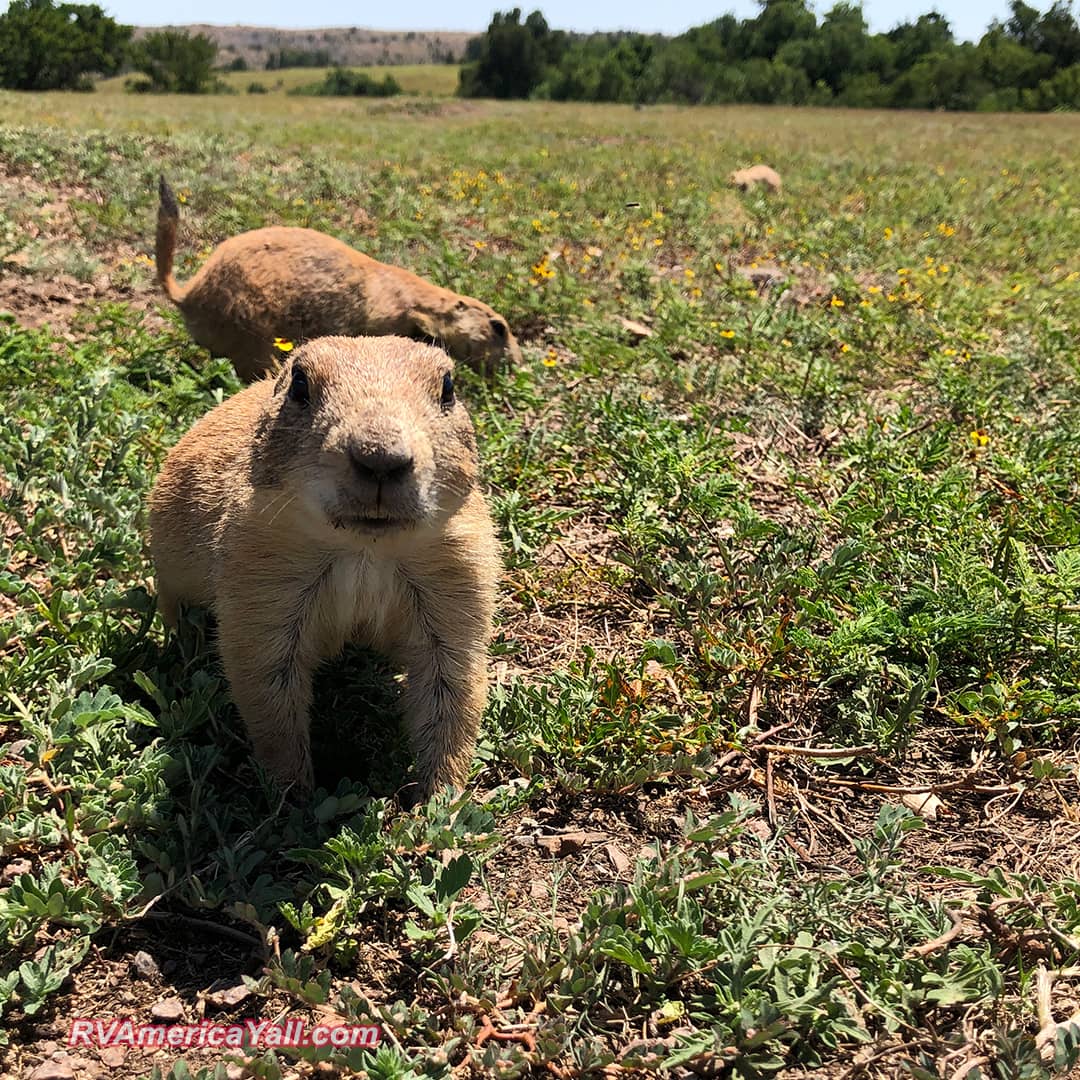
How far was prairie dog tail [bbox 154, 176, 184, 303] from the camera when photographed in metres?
5.89

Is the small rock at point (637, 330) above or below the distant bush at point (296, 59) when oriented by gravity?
below

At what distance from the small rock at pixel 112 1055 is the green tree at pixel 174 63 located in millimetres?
65989

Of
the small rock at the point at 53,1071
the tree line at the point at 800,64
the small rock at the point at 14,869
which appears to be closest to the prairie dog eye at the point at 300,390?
the small rock at the point at 14,869

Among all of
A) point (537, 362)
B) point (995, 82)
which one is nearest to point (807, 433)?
point (537, 362)

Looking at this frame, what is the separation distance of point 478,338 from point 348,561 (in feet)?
12.8

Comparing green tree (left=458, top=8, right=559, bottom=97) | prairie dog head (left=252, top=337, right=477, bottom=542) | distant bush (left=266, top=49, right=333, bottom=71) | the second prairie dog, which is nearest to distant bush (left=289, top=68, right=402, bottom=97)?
green tree (left=458, top=8, right=559, bottom=97)

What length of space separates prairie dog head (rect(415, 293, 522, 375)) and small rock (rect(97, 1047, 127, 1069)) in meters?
4.84

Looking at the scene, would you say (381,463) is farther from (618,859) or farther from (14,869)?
(14,869)

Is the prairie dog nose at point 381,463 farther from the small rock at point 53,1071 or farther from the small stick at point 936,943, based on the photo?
the small stick at point 936,943

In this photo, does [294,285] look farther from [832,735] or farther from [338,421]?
[832,735]

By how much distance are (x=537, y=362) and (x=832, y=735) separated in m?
3.79

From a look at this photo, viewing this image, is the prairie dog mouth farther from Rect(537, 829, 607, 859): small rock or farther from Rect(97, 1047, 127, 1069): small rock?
Rect(97, 1047, 127, 1069): small rock

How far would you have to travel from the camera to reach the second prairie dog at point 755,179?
12901 mm

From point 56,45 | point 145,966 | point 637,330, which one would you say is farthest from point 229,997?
point 56,45
